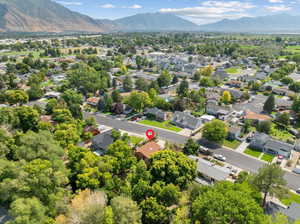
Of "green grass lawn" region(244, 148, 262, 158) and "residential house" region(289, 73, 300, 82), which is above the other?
"residential house" region(289, 73, 300, 82)

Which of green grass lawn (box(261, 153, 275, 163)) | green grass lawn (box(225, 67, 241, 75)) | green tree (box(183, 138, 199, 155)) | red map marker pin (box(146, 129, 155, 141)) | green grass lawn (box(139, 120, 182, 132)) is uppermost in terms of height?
green grass lawn (box(225, 67, 241, 75))

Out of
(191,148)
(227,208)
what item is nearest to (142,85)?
(191,148)

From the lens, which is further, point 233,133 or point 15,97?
point 15,97

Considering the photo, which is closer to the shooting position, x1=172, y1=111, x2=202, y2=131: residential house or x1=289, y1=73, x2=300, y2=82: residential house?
x1=172, y1=111, x2=202, y2=131: residential house

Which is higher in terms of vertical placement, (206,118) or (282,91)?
(282,91)

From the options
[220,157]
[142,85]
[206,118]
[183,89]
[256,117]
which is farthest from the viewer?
[142,85]

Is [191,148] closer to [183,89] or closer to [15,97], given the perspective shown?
[183,89]

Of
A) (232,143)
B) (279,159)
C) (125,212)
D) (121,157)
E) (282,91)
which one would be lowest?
(279,159)

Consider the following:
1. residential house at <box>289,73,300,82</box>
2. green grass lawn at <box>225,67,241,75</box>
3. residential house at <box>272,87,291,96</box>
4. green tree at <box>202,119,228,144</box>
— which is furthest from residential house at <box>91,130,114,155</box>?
residential house at <box>289,73,300,82</box>

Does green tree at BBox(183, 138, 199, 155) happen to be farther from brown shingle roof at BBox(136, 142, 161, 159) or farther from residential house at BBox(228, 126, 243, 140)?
residential house at BBox(228, 126, 243, 140)
